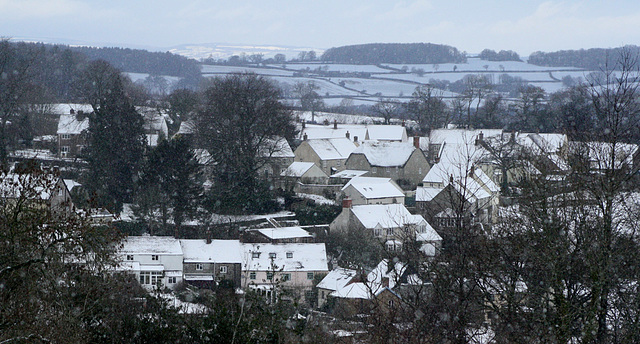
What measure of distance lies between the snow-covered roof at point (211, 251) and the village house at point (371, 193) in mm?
9248

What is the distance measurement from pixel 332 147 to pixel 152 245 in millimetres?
24085

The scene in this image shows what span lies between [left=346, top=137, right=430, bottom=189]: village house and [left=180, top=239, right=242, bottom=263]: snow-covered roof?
17751 millimetres

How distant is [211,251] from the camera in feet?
93.8

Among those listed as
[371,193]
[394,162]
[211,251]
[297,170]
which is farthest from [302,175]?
[211,251]

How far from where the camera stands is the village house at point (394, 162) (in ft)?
148

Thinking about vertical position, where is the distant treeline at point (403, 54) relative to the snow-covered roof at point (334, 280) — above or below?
above

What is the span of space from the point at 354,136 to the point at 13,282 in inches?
1857

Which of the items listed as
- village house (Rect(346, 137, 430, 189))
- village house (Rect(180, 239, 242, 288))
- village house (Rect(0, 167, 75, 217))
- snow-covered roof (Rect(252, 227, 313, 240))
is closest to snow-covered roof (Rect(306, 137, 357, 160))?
village house (Rect(346, 137, 430, 189))

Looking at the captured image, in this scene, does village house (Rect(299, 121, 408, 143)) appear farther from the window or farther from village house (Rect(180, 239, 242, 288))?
the window

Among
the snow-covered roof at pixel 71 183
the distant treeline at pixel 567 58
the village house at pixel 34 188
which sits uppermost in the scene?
the distant treeline at pixel 567 58

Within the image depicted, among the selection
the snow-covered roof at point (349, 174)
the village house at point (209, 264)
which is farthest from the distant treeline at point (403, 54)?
the village house at point (209, 264)

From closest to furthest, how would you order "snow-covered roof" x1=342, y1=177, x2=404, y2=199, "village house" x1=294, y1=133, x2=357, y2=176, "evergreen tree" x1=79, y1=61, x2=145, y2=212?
1. "evergreen tree" x1=79, y1=61, x2=145, y2=212
2. "snow-covered roof" x1=342, y1=177, x2=404, y2=199
3. "village house" x1=294, y1=133, x2=357, y2=176

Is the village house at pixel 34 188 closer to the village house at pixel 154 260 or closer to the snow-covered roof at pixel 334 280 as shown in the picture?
the snow-covered roof at pixel 334 280

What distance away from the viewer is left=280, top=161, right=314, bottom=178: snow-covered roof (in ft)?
137
